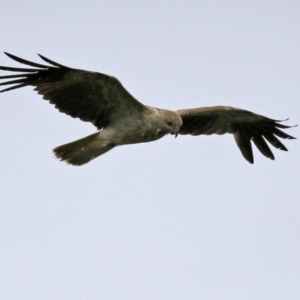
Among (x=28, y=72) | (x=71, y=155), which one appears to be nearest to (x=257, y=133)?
(x=71, y=155)

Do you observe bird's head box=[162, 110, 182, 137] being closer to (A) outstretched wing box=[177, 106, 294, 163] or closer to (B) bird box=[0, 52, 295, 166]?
(B) bird box=[0, 52, 295, 166]

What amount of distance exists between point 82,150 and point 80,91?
877 millimetres

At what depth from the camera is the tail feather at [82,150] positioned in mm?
10477

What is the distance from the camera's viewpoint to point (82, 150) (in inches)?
416

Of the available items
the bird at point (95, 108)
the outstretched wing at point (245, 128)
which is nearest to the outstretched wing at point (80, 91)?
the bird at point (95, 108)

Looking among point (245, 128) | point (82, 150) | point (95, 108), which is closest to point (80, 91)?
point (95, 108)

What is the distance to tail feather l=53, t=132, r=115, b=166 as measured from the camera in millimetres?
10477

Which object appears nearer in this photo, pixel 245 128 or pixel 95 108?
pixel 95 108

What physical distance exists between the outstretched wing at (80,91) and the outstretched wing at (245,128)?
182cm

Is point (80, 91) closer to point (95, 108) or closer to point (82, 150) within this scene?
point (95, 108)

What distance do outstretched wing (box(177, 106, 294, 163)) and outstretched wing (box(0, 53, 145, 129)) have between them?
5.95 feet

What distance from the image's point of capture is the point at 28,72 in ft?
31.9

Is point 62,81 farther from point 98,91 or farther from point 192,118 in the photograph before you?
point 192,118

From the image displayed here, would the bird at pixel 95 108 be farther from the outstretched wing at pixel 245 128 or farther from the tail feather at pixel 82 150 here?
the outstretched wing at pixel 245 128
